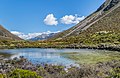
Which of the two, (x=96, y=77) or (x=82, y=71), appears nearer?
(x=96, y=77)

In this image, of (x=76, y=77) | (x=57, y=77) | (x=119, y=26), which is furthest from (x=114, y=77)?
(x=119, y=26)

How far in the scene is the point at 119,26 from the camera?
192 meters

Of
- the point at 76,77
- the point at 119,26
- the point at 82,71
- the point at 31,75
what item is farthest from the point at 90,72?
the point at 119,26

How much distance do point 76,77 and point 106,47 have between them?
70.1m

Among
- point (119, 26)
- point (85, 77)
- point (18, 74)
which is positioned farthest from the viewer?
point (119, 26)

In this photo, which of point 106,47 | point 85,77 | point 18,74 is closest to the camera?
point 18,74

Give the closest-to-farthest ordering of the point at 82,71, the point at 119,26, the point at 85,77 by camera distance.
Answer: the point at 85,77 < the point at 82,71 < the point at 119,26

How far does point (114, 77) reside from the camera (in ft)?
55.9

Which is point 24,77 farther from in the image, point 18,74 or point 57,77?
point 57,77

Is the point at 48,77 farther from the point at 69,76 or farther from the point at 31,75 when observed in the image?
the point at 31,75

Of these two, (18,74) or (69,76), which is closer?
(18,74)

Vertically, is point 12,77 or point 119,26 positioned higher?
point 119,26

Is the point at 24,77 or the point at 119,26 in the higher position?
the point at 119,26

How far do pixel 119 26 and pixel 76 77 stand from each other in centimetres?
17764
